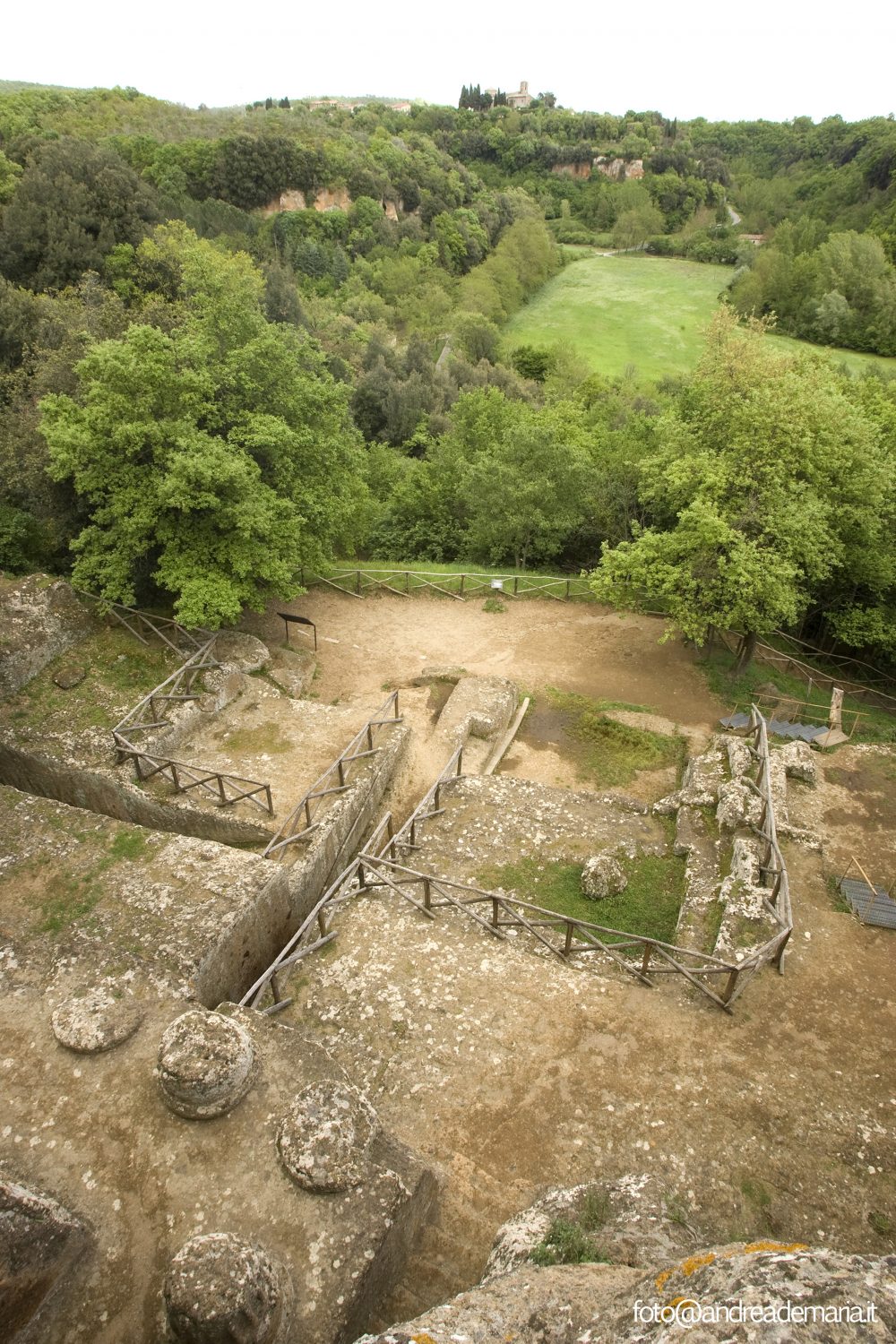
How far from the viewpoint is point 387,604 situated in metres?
23.9

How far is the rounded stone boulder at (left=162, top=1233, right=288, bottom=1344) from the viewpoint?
584cm

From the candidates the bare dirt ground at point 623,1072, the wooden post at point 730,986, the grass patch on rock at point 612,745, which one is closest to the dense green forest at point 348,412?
the grass patch on rock at point 612,745

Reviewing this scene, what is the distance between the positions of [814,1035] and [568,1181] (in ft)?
12.7

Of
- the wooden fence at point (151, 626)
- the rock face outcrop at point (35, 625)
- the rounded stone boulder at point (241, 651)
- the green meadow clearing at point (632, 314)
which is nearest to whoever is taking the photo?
the rock face outcrop at point (35, 625)

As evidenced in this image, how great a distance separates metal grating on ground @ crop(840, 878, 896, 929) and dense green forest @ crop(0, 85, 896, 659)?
791 cm

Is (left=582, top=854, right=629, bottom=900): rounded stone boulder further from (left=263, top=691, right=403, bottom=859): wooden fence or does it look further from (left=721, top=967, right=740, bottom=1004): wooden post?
(left=263, top=691, right=403, bottom=859): wooden fence

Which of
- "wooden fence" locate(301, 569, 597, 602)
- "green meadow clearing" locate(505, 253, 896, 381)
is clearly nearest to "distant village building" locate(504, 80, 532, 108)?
"green meadow clearing" locate(505, 253, 896, 381)

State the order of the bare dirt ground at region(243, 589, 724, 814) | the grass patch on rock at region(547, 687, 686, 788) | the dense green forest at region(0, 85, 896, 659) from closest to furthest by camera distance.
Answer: the grass patch on rock at region(547, 687, 686, 788) → the bare dirt ground at region(243, 589, 724, 814) → the dense green forest at region(0, 85, 896, 659)

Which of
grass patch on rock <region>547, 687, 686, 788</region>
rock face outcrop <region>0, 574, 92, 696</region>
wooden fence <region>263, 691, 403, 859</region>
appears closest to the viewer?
wooden fence <region>263, 691, 403, 859</region>

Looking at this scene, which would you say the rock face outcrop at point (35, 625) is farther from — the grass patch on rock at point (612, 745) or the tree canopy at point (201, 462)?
the grass patch on rock at point (612, 745)

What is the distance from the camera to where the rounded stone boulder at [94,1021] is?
845cm

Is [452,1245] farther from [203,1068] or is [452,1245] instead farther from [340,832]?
[340,832]

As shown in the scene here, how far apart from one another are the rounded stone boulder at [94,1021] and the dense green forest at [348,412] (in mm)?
9427

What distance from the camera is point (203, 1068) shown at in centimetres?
757
